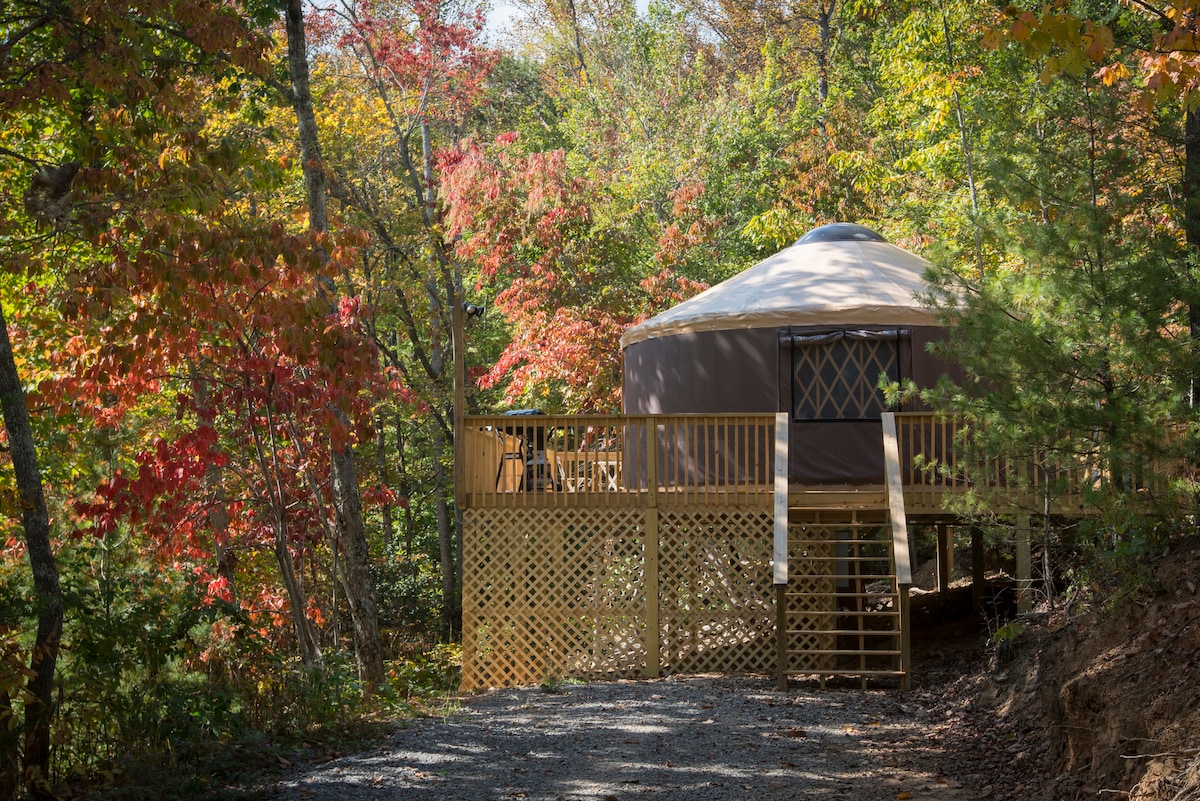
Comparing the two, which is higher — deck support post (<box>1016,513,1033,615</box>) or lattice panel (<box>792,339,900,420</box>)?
lattice panel (<box>792,339,900,420</box>)

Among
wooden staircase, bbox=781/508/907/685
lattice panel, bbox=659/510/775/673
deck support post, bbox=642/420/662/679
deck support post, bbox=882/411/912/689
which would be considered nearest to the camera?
deck support post, bbox=882/411/912/689

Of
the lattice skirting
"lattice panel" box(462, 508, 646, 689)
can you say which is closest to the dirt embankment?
the lattice skirting

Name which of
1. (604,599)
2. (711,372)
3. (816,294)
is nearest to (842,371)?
(816,294)

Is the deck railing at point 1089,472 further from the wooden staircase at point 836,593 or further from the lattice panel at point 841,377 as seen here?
the lattice panel at point 841,377

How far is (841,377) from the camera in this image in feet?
33.9

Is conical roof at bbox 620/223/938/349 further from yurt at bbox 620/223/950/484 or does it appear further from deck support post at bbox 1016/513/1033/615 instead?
deck support post at bbox 1016/513/1033/615

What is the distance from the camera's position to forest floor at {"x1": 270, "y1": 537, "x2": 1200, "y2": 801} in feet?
15.4

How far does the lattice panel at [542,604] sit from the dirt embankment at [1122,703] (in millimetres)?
3466

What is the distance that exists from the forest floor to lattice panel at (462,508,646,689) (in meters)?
1.61

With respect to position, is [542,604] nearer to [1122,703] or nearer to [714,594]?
[714,594]

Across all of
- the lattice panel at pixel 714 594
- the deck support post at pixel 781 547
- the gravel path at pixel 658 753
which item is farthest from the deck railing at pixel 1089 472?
the lattice panel at pixel 714 594

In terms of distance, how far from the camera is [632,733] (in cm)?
645

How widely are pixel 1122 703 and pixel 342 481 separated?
5.71 meters

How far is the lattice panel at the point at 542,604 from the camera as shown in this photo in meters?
9.26
